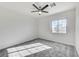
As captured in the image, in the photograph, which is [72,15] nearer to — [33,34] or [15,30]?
[33,34]

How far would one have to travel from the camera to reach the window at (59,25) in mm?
4394

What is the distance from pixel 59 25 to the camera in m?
4.68

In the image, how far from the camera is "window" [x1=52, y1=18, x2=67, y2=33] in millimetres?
4394

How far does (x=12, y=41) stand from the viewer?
4367 millimetres

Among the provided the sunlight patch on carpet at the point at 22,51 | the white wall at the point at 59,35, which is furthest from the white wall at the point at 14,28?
the white wall at the point at 59,35

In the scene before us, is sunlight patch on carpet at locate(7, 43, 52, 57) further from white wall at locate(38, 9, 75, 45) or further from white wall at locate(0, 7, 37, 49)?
white wall at locate(38, 9, 75, 45)

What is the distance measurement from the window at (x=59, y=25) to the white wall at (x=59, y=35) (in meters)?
0.27

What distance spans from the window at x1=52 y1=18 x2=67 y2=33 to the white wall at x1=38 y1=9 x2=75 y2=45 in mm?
267

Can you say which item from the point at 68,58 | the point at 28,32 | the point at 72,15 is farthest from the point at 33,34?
the point at 68,58

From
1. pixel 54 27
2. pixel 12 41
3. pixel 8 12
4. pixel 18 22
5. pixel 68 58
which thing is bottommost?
pixel 68 58

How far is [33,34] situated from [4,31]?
254 cm

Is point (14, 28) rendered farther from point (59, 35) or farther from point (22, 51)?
point (59, 35)

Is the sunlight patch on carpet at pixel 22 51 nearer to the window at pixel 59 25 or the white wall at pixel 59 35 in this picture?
the white wall at pixel 59 35

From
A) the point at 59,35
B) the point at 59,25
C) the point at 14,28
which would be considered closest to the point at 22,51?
the point at 14,28
